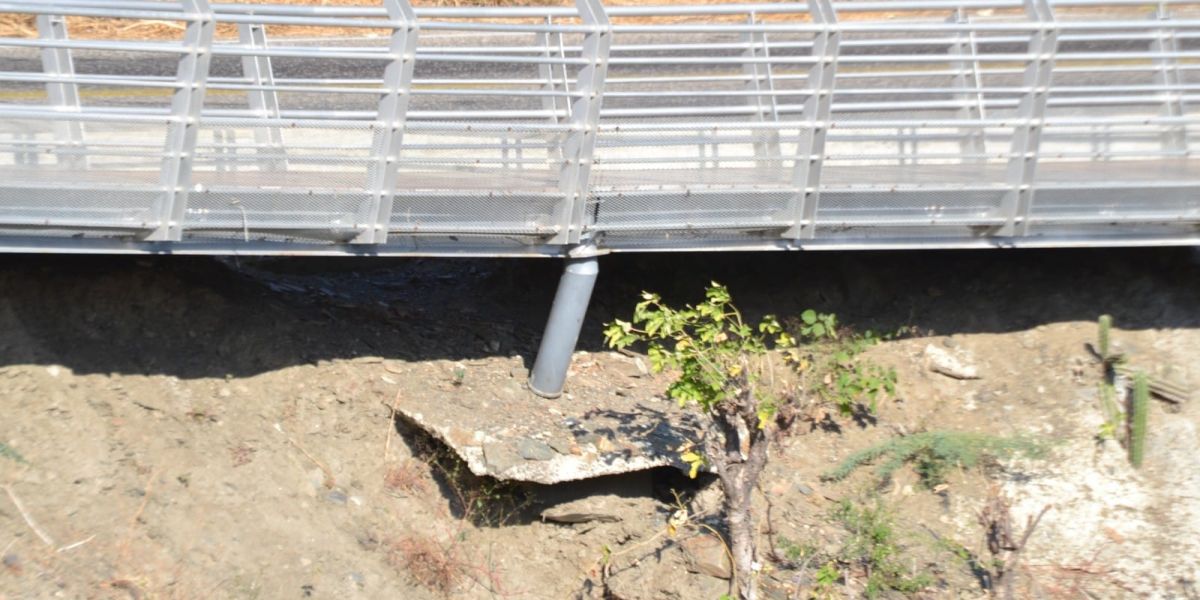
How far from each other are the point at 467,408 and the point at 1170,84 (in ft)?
17.3

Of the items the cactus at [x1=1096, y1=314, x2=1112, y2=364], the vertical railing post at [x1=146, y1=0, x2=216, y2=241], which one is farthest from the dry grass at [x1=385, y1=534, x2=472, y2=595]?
the cactus at [x1=1096, y1=314, x2=1112, y2=364]

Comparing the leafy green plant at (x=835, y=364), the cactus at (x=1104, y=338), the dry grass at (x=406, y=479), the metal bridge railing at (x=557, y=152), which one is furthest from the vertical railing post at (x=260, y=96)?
the cactus at (x=1104, y=338)

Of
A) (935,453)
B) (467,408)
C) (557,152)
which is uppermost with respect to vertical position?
(557,152)

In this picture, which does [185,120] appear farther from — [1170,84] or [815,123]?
[1170,84]

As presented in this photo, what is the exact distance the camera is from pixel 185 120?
19.4 ft

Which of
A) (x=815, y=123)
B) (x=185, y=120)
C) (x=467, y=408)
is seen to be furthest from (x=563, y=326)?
(x=185, y=120)

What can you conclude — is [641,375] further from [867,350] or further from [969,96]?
[969,96]

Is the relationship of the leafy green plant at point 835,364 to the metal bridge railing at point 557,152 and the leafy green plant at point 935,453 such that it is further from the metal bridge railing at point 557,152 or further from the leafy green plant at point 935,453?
the metal bridge railing at point 557,152

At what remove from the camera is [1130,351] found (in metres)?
8.16

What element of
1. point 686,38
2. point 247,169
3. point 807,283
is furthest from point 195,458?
point 686,38

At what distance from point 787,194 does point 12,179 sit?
168 inches

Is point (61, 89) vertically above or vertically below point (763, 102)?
below

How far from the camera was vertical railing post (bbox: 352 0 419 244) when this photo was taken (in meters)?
6.19

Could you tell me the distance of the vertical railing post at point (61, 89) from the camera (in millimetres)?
6633
